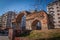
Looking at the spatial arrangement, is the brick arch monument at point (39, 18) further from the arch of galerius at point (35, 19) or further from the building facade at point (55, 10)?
the building facade at point (55, 10)

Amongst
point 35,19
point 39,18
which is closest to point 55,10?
point 35,19

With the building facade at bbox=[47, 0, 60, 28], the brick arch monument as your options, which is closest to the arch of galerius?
the brick arch monument

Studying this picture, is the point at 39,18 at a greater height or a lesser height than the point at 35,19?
greater

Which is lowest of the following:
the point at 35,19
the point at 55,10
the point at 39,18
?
the point at 35,19

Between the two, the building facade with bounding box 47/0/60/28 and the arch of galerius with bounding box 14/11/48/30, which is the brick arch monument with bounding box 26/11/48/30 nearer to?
the arch of galerius with bounding box 14/11/48/30

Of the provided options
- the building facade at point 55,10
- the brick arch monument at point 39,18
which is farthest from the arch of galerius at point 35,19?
the building facade at point 55,10

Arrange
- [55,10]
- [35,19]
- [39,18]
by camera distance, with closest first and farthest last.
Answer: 1. [39,18]
2. [35,19]
3. [55,10]

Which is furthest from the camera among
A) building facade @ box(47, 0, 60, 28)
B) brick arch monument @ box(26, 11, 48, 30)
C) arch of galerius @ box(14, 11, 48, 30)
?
building facade @ box(47, 0, 60, 28)

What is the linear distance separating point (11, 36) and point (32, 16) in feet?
27.6

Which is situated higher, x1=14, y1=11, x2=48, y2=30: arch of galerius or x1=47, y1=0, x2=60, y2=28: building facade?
x1=47, y1=0, x2=60, y2=28: building facade

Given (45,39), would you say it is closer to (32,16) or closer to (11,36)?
(11,36)

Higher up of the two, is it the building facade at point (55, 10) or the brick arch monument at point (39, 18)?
the building facade at point (55, 10)

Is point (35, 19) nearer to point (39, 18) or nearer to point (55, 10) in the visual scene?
point (39, 18)

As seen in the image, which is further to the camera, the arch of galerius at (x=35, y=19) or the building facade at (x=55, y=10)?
the building facade at (x=55, y=10)
